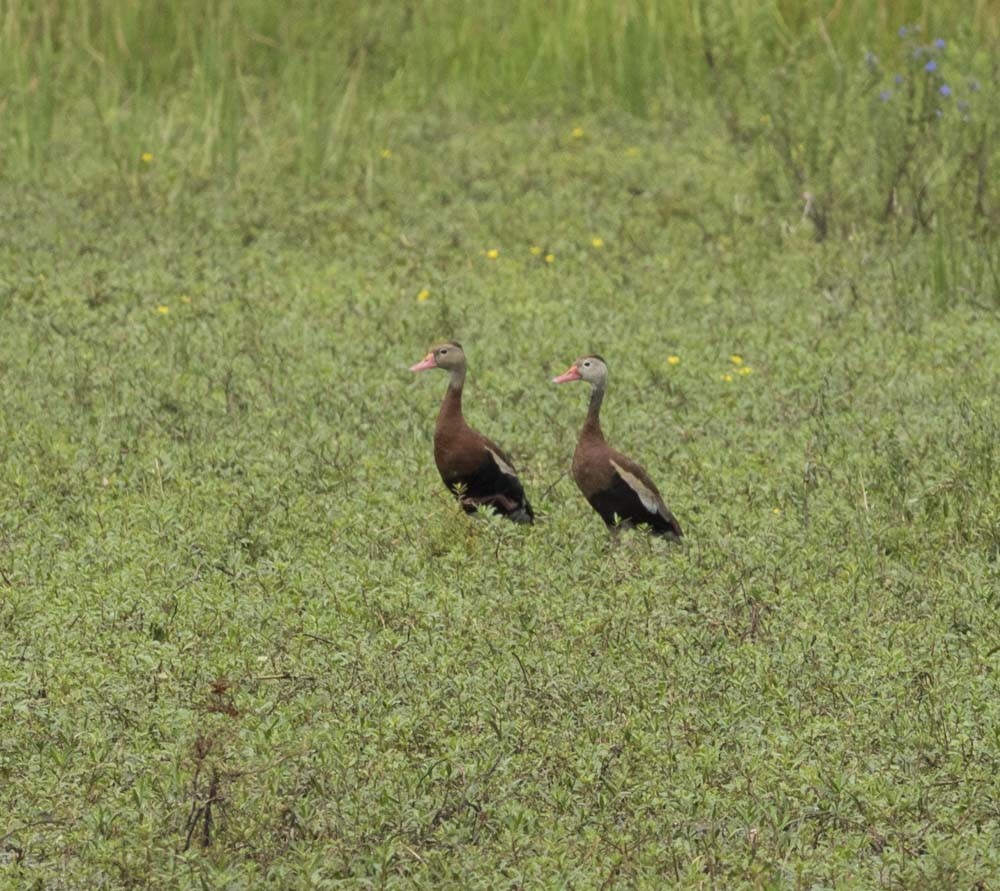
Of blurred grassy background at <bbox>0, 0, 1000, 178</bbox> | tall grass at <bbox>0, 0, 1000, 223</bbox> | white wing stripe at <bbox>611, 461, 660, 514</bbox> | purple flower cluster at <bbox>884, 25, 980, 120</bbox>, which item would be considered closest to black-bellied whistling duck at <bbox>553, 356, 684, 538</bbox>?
white wing stripe at <bbox>611, 461, 660, 514</bbox>

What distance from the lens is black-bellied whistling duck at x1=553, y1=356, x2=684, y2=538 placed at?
7320mm

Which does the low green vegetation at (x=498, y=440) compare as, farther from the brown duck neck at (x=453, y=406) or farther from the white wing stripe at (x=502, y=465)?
the brown duck neck at (x=453, y=406)

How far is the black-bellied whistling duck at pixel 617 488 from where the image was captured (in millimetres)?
7320

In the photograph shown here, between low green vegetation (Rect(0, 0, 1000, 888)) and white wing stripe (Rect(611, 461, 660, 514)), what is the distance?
0.17 meters

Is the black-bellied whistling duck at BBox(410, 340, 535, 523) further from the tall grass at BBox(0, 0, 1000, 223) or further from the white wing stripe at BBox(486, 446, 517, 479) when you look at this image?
the tall grass at BBox(0, 0, 1000, 223)

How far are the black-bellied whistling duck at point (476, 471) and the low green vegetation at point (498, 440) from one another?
0.15 m

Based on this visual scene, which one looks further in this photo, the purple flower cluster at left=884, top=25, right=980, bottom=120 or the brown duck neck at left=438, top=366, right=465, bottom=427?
the purple flower cluster at left=884, top=25, right=980, bottom=120

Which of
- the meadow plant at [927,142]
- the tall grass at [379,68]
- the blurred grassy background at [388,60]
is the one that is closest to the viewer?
the meadow plant at [927,142]

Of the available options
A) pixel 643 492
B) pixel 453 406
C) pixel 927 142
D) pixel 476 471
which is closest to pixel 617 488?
pixel 643 492

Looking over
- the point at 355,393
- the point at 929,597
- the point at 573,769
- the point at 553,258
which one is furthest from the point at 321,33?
the point at 573,769

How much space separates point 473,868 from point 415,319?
5831 millimetres

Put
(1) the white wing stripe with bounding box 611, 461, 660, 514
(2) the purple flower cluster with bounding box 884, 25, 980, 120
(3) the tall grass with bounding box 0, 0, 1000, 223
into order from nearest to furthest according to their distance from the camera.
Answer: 1. (1) the white wing stripe with bounding box 611, 461, 660, 514
2. (2) the purple flower cluster with bounding box 884, 25, 980, 120
3. (3) the tall grass with bounding box 0, 0, 1000, 223

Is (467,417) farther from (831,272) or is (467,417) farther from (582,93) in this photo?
(582,93)

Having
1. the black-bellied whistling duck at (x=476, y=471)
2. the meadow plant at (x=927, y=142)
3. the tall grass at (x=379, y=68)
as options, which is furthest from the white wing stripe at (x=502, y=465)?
the tall grass at (x=379, y=68)
